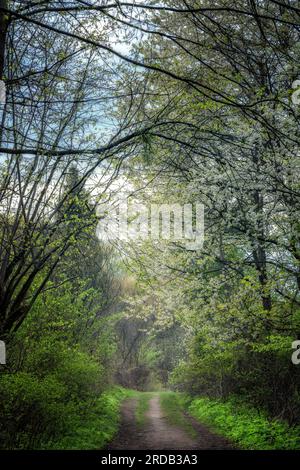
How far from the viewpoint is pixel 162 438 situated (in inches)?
412

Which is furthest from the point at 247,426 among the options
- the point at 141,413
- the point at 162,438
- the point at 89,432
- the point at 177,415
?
the point at 141,413

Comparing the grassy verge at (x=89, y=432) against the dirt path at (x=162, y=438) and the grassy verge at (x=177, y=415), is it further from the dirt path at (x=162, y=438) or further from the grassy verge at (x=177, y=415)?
the grassy verge at (x=177, y=415)

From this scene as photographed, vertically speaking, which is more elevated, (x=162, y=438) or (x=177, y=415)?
(x=162, y=438)

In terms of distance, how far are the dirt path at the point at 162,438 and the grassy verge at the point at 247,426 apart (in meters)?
0.35

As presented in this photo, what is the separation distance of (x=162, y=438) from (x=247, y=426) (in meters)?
2.20

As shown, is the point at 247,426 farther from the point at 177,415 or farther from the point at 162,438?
the point at 177,415

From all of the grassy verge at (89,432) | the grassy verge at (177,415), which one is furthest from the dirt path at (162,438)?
the grassy verge at (89,432)

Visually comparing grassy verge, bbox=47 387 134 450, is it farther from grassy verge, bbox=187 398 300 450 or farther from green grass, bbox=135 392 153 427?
grassy verge, bbox=187 398 300 450

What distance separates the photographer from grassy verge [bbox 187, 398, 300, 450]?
8288 millimetres

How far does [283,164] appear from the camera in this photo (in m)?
8.59

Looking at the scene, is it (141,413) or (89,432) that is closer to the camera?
(89,432)

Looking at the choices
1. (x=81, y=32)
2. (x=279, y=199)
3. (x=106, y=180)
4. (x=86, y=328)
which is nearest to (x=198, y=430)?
(x=86, y=328)

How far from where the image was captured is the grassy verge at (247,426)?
8.29 metres
